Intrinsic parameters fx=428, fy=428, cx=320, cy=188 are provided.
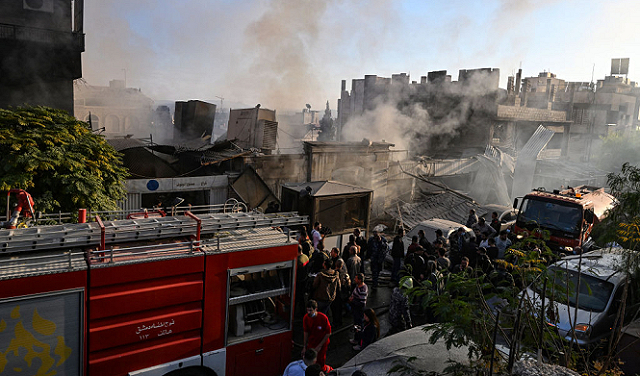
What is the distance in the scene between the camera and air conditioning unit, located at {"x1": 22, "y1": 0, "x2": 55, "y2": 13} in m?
17.0

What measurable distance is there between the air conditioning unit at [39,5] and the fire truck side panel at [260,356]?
1795 cm

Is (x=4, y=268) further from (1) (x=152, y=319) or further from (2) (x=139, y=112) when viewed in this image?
(2) (x=139, y=112)

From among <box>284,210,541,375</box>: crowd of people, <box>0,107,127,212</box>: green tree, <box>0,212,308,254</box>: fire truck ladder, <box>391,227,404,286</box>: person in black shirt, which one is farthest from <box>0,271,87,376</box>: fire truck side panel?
<box>391,227,404,286</box>: person in black shirt

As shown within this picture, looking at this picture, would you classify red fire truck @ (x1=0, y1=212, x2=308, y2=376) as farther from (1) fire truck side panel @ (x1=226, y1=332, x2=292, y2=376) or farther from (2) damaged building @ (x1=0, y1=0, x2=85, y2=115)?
(2) damaged building @ (x1=0, y1=0, x2=85, y2=115)

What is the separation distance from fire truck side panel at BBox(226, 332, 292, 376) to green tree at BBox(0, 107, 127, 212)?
185 inches

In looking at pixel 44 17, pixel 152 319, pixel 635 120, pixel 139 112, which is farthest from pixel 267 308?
pixel 635 120

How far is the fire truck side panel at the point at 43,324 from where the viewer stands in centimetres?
402

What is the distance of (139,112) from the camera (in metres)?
45.7

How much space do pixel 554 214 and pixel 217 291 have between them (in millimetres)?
10586

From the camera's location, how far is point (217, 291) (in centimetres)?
526

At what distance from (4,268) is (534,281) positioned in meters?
4.82

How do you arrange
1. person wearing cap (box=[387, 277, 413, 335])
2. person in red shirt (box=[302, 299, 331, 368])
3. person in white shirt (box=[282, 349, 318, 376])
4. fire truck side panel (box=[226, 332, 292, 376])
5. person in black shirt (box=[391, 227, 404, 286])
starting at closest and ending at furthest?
1. person in white shirt (box=[282, 349, 318, 376])
2. fire truck side panel (box=[226, 332, 292, 376])
3. person in red shirt (box=[302, 299, 331, 368])
4. person wearing cap (box=[387, 277, 413, 335])
5. person in black shirt (box=[391, 227, 404, 286])

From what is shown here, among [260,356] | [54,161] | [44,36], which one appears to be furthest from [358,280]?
[44,36]

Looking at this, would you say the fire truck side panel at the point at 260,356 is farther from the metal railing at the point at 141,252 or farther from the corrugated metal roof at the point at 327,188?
the corrugated metal roof at the point at 327,188
